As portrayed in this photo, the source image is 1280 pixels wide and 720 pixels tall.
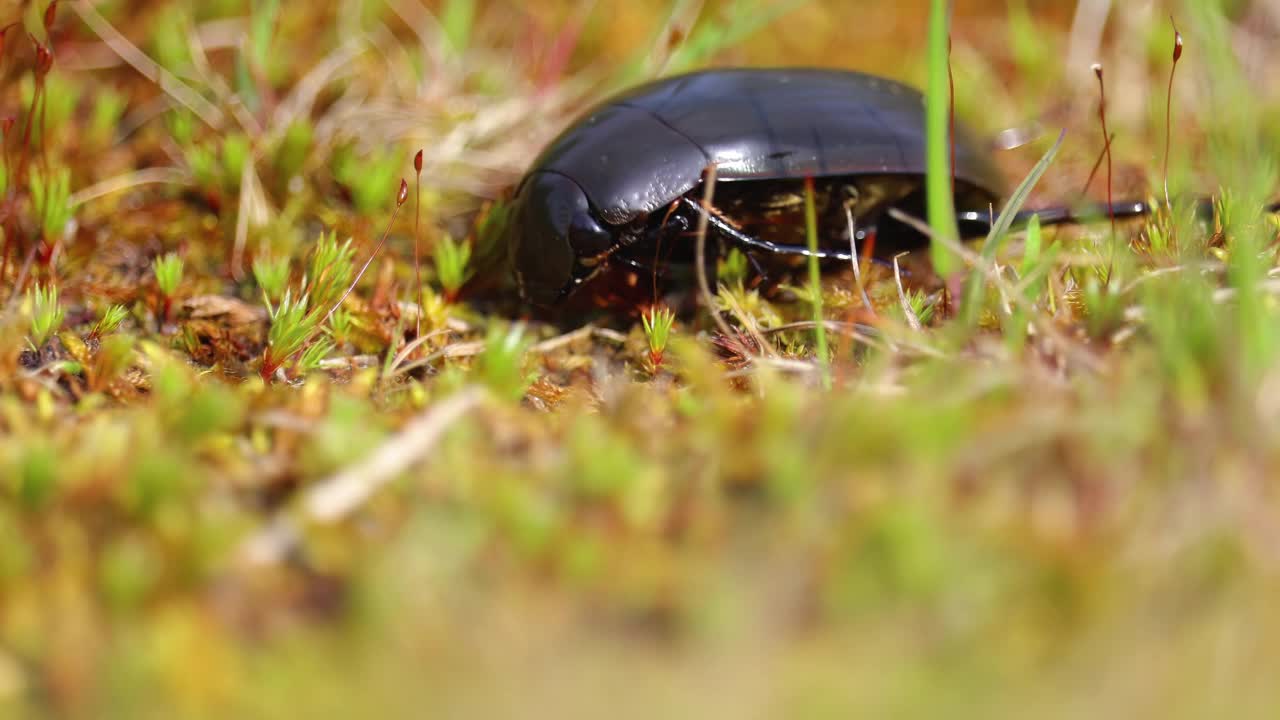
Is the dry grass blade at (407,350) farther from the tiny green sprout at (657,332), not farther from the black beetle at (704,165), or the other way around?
the tiny green sprout at (657,332)

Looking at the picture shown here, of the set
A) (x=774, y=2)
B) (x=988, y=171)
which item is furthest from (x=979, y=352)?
(x=774, y=2)

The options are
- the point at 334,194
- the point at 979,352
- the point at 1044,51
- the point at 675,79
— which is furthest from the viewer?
the point at 1044,51

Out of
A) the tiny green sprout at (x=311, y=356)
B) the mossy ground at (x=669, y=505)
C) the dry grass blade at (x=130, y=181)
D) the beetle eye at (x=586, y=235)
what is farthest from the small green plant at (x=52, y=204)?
the beetle eye at (x=586, y=235)

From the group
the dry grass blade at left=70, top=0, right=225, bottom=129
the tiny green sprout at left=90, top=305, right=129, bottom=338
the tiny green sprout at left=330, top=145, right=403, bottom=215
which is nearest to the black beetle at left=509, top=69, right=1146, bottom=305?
the tiny green sprout at left=330, top=145, right=403, bottom=215

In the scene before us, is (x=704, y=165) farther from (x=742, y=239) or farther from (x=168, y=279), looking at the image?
(x=168, y=279)

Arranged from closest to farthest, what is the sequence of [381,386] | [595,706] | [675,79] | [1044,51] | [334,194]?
1. [595,706]
2. [381,386]
3. [675,79]
4. [334,194]
5. [1044,51]

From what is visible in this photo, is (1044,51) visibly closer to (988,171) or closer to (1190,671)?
(988,171)

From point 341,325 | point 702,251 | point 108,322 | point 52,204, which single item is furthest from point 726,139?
point 52,204

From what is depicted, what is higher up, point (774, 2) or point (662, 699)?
point (774, 2)
